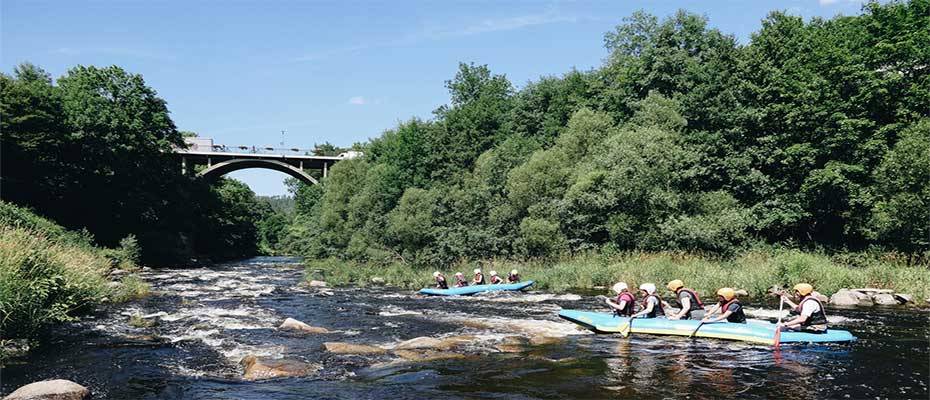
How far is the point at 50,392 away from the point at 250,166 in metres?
76.4

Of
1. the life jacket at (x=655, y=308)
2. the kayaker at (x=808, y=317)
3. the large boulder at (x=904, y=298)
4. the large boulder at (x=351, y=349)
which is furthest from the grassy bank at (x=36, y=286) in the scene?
the large boulder at (x=904, y=298)

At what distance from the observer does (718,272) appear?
23547 millimetres

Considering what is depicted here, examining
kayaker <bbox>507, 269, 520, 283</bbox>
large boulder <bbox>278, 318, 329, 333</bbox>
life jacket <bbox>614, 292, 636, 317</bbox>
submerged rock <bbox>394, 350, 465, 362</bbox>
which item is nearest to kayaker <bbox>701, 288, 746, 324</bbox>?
life jacket <bbox>614, 292, 636, 317</bbox>

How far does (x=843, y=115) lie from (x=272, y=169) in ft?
234

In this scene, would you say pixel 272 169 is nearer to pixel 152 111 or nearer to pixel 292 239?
pixel 292 239

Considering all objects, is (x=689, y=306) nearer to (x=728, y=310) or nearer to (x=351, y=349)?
(x=728, y=310)

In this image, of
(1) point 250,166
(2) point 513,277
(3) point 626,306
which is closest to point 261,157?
(1) point 250,166

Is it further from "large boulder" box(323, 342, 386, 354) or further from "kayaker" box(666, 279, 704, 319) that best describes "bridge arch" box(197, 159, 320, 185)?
"kayaker" box(666, 279, 704, 319)

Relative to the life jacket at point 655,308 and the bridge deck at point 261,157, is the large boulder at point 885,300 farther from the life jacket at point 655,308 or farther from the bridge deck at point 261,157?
the bridge deck at point 261,157

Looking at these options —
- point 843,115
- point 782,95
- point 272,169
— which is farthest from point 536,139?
point 272,169

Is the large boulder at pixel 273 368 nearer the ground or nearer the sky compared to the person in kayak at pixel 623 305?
nearer the ground

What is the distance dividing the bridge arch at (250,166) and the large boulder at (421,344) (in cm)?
6738

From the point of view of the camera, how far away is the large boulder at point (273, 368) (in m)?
11.2

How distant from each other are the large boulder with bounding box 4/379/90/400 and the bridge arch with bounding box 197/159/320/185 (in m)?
69.8
